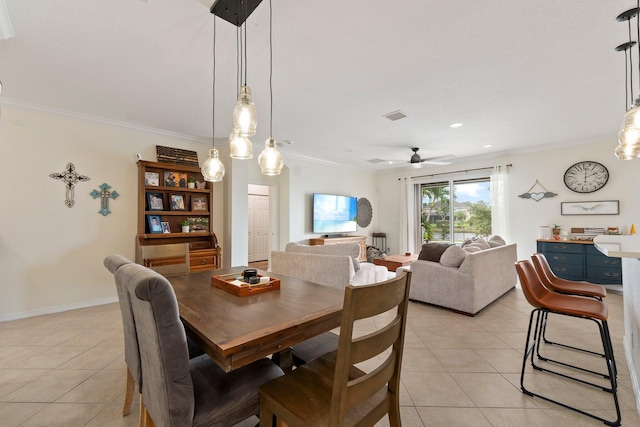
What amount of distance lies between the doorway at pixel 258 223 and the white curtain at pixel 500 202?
5420mm

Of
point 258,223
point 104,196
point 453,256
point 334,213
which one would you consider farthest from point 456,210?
point 104,196

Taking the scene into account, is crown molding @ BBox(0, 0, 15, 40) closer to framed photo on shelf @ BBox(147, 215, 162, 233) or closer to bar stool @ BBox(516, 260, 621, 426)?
framed photo on shelf @ BBox(147, 215, 162, 233)

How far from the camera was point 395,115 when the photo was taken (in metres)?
3.57

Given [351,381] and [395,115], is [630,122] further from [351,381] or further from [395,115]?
[351,381]

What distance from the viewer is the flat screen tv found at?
6.33 meters

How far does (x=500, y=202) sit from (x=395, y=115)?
142 inches

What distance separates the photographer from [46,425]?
1591 millimetres

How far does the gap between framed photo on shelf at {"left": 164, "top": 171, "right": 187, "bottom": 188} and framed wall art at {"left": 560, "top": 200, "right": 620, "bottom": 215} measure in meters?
6.72

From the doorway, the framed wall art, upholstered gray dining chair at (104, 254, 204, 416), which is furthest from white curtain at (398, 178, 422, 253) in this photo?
upholstered gray dining chair at (104, 254, 204, 416)

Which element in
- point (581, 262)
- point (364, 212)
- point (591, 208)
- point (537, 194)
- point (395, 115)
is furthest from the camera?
point (364, 212)

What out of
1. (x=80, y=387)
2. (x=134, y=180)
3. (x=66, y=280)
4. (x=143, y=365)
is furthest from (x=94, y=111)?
(x=143, y=365)

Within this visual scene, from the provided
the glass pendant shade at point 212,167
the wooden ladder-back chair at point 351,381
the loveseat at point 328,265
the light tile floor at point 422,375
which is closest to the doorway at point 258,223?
the loveseat at point 328,265

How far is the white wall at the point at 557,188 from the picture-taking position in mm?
4359

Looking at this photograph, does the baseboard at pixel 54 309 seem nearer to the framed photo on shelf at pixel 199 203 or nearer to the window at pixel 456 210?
the framed photo on shelf at pixel 199 203
